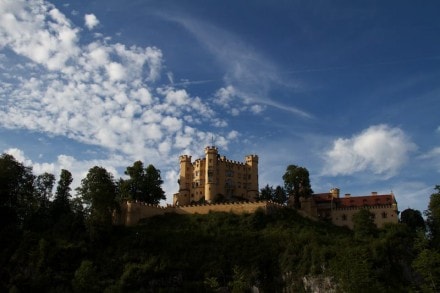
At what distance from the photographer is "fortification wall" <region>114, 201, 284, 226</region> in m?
77.8

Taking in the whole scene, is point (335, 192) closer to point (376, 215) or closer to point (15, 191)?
point (376, 215)

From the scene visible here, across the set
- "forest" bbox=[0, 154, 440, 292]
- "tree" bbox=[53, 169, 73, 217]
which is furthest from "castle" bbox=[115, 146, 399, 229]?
"tree" bbox=[53, 169, 73, 217]

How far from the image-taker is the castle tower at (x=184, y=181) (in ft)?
311

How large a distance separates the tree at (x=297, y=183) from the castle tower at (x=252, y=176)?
8573 mm

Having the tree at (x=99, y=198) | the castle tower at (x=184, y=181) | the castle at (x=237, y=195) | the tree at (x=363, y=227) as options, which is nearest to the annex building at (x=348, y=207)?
the castle at (x=237, y=195)

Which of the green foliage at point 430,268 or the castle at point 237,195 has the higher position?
the castle at point 237,195

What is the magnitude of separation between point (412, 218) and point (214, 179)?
113ft

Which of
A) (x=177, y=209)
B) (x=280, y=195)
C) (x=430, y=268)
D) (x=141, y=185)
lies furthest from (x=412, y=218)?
(x=141, y=185)

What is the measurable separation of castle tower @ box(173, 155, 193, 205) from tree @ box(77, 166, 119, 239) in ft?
71.7

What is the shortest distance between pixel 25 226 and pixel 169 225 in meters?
20.2

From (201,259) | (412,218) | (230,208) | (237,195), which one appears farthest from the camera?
(237,195)

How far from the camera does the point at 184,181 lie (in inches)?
3797

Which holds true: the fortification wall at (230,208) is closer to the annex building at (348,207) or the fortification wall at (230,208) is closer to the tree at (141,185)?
the tree at (141,185)

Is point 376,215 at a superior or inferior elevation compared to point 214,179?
inferior
